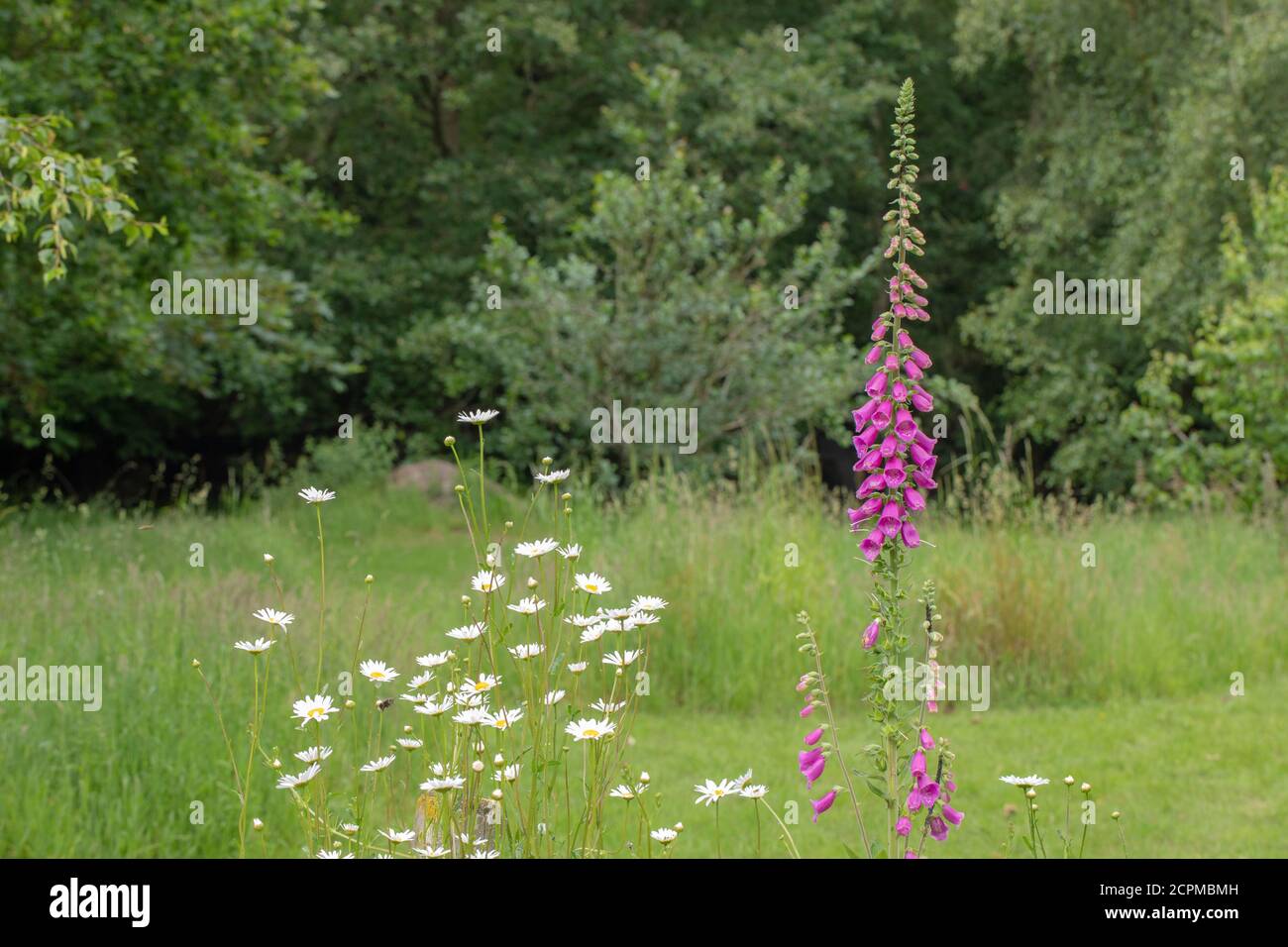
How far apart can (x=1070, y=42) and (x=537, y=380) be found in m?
9.45

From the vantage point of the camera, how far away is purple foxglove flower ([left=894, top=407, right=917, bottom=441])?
2568 mm

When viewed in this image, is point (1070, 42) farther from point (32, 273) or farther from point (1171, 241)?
point (32, 273)

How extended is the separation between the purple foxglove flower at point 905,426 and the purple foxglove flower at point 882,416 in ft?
0.07

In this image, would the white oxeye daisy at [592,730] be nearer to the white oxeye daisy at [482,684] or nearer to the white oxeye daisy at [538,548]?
the white oxeye daisy at [482,684]

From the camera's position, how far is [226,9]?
10680mm

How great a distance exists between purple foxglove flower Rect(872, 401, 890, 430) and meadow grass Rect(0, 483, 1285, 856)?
344cm

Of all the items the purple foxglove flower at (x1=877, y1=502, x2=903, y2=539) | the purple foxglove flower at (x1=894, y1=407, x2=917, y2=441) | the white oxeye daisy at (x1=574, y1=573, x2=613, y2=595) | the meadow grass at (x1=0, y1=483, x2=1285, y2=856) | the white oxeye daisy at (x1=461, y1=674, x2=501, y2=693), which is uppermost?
the purple foxglove flower at (x1=894, y1=407, x2=917, y2=441)

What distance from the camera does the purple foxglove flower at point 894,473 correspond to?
256 cm

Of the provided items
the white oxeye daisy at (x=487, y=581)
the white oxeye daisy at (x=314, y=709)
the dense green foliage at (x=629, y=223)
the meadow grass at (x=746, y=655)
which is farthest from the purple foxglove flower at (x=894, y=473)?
the dense green foliage at (x=629, y=223)

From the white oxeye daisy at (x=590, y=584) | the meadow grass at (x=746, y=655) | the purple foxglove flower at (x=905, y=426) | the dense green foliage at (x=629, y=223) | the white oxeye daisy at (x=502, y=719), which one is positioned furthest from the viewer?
the dense green foliage at (x=629, y=223)

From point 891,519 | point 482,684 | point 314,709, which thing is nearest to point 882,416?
point 891,519

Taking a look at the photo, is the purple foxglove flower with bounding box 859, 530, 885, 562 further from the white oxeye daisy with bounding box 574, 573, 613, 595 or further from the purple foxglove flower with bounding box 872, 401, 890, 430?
the white oxeye daisy with bounding box 574, 573, 613, 595

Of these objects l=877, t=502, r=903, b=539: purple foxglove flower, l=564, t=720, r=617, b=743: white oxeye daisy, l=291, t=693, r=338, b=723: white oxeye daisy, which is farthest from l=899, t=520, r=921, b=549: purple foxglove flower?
l=291, t=693, r=338, b=723: white oxeye daisy

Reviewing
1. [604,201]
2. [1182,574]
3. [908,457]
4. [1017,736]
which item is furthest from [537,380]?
[908,457]
